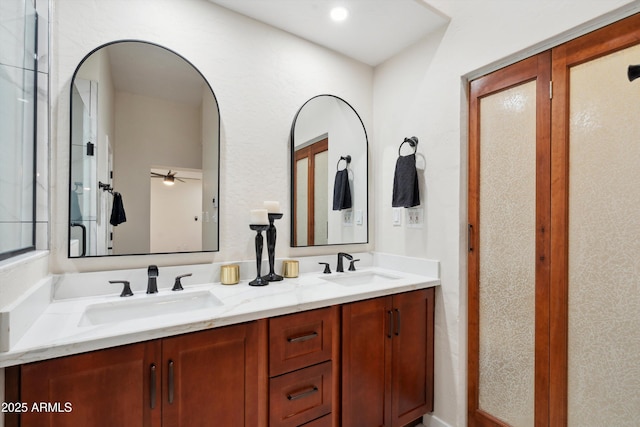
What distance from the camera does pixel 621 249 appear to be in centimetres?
121

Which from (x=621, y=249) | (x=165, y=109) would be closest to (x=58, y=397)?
(x=165, y=109)

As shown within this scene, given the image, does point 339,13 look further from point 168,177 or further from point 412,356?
point 412,356

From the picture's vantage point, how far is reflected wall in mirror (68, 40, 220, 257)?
4.57ft

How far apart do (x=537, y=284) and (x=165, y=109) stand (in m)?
2.04

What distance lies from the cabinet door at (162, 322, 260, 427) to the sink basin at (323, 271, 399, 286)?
0.79m

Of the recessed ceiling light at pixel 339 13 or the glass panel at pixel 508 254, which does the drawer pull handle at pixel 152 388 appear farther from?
the recessed ceiling light at pixel 339 13

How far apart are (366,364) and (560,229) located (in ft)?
3.59

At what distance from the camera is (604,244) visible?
1250 mm

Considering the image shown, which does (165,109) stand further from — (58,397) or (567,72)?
(567,72)

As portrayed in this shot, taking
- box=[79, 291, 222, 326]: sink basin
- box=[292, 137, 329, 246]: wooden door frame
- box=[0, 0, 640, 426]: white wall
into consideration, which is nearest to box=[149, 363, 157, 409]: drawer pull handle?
box=[79, 291, 222, 326]: sink basin

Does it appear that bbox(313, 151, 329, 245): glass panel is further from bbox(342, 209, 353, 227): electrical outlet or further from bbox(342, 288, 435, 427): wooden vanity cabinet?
bbox(342, 288, 435, 427): wooden vanity cabinet

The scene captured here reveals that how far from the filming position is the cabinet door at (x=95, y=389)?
870 mm

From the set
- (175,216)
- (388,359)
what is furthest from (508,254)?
(175,216)

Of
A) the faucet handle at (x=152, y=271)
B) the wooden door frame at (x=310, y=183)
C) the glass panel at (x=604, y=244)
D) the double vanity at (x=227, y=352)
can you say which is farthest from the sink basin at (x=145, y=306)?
the glass panel at (x=604, y=244)
